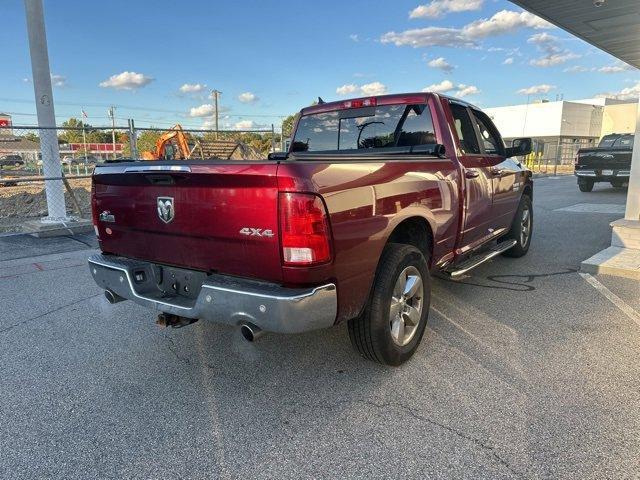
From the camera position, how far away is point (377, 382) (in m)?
3.24

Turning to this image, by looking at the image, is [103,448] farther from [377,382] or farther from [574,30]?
[574,30]

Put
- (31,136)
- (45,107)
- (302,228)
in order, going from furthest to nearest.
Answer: (31,136) → (45,107) → (302,228)

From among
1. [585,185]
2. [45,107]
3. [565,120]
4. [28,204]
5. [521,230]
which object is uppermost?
[565,120]

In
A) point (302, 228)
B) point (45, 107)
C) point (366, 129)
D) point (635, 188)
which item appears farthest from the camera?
point (45, 107)

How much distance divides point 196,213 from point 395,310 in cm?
151

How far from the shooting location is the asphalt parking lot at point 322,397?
2.45m

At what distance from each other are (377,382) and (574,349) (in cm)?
165

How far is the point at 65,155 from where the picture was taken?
466 inches

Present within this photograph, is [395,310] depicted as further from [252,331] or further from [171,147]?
[171,147]

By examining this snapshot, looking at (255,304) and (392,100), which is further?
(392,100)

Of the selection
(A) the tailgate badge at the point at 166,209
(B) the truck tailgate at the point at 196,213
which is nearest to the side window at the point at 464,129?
(B) the truck tailgate at the point at 196,213

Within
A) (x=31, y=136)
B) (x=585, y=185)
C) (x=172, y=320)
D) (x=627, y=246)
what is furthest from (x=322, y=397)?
(x=585, y=185)

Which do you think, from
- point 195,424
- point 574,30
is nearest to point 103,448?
point 195,424

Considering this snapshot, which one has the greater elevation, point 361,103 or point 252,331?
point 361,103
